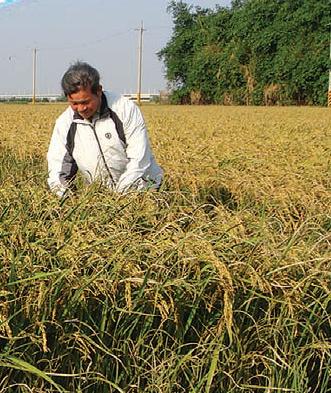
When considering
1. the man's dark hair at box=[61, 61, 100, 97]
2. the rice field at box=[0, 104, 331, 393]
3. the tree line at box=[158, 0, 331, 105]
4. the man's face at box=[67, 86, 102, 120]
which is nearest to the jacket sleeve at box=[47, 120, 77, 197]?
the man's face at box=[67, 86, 102, 120]

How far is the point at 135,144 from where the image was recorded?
3.74 metres

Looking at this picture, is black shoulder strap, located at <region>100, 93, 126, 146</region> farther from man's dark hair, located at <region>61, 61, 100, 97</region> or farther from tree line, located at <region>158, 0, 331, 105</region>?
tree line, located at <region>158, 0, 331, 105</region>

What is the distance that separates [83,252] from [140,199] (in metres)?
0.92

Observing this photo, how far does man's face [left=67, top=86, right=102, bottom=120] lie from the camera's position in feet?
11.3

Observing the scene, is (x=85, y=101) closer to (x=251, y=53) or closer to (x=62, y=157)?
(x=62, y=157)

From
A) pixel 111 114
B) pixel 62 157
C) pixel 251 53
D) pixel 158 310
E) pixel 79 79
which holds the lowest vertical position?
pixel 158 310

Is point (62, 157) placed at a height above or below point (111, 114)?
below

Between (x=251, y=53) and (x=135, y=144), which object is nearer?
(x=135, y=144)

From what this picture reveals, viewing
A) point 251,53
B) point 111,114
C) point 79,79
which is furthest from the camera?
point 251,53

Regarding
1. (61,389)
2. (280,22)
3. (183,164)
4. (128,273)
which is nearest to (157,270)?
(128,273)

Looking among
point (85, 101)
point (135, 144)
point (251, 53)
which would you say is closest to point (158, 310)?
point (85, 101)

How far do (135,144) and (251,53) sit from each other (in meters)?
50.1

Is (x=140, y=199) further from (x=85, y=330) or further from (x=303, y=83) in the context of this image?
(x=303, y=83)

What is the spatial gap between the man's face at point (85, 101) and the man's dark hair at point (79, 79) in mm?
22
